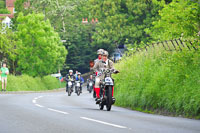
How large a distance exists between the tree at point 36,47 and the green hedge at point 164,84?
37.1 meters

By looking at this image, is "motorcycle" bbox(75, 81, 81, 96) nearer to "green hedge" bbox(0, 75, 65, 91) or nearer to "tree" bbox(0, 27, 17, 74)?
"green hedge" bbox(0, 75, 65, 91)

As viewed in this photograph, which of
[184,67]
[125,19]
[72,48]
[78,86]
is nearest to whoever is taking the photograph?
[184,67]

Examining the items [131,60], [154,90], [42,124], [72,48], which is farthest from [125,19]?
Result: [42,124]

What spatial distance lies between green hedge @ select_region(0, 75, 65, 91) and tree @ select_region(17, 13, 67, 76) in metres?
2.93

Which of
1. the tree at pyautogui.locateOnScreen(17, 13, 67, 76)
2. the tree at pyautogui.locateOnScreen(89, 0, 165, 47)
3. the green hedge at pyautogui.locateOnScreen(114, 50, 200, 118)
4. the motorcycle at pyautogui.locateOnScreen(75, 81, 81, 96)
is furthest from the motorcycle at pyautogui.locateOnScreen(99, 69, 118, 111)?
the tree at pyautogui.locateOnScreen(17, 13, 67, 76)

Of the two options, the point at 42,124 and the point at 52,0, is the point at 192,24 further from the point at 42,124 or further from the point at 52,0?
the point at 52,0

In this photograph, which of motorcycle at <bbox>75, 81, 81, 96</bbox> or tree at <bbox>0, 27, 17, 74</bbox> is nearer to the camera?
motorcycle at <bbox>75, 81, 81, 96</bbox>

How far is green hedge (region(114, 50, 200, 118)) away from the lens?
14242mm

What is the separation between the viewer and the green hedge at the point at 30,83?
3982 cm

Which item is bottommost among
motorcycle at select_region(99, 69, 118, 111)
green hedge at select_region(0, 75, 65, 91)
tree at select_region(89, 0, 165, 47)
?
motorcycle at select_region(99, 69, 118, 111)

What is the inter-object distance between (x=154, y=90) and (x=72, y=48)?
2221 inches

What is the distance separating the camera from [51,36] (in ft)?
195

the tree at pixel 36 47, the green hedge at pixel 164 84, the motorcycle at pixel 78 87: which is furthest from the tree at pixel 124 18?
the green hedge at pixel 164 84

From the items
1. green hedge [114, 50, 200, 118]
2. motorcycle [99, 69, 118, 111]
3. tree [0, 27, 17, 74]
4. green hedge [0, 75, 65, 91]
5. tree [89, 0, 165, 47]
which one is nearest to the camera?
green hedge [114, 50, 200, 118]
